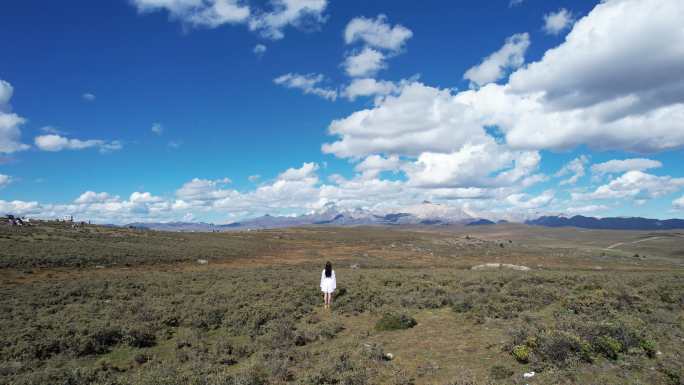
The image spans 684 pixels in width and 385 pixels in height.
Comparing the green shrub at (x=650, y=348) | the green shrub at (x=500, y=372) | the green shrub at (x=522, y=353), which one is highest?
the green shrub at (x=650, y=348)

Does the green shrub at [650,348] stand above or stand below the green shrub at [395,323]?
above

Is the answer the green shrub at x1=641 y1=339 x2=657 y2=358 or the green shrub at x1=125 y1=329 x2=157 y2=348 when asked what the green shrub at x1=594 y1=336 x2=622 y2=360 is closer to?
the green shrub at x1=641 y1=339 x2=657 y2=358

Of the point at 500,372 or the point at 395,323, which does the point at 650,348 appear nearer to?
the point at 500,372

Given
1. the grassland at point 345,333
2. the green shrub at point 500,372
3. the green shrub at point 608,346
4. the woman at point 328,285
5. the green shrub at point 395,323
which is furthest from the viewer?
the woman at point 328,285

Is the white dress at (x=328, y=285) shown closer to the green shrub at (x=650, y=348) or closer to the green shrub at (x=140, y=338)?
the green shrub at (x=140, y=338)

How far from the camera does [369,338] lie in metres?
13.5

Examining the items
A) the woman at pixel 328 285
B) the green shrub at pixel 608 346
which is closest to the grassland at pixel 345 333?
the green shrub at pixel 608 346

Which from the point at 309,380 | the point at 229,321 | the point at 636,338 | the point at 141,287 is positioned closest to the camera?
the point at 309,380

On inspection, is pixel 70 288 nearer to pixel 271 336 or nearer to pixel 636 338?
pixel 271 336

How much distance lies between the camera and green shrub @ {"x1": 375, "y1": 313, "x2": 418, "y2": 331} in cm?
1452

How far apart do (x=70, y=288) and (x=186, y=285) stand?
6783 mm

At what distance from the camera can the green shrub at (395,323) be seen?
14.5 m

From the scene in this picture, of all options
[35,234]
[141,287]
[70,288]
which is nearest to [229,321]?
[141,287]

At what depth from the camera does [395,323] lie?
47.9ft
